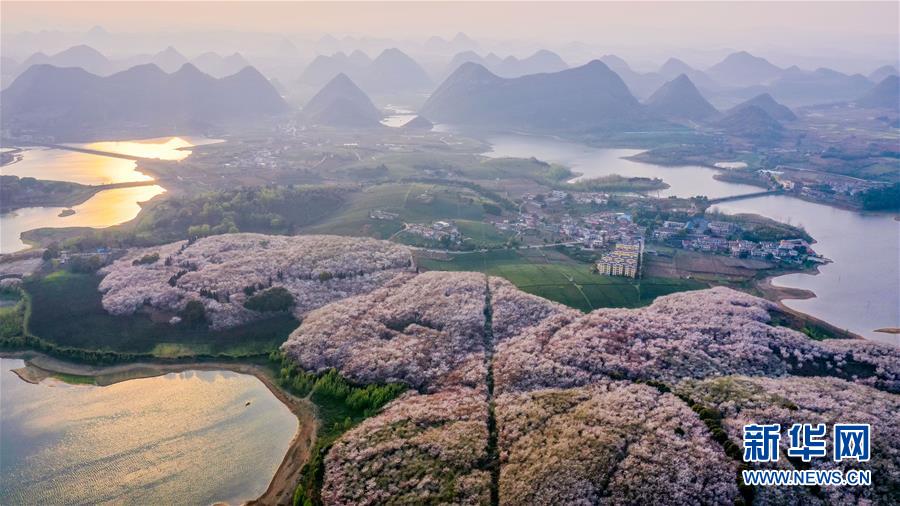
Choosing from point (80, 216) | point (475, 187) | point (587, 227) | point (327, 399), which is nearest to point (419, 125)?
point (475, 187)

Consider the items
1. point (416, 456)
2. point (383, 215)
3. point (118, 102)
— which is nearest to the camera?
point (416, 456)

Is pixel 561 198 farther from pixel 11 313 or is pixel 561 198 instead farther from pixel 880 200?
pixel 11 313

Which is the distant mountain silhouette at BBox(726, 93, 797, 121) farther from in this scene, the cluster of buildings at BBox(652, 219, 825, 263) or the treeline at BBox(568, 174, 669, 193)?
the cluster of buildings at BBox(652, 219, 825, 263)

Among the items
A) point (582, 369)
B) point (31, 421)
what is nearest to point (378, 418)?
→ point (582, 369)

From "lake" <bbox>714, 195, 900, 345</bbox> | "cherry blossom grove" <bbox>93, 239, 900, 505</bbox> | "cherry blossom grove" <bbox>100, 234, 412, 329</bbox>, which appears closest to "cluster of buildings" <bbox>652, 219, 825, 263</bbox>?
"lake" <bbox>714, 195, 900, 345</bbox>

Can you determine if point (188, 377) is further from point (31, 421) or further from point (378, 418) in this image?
point (378, 418)
